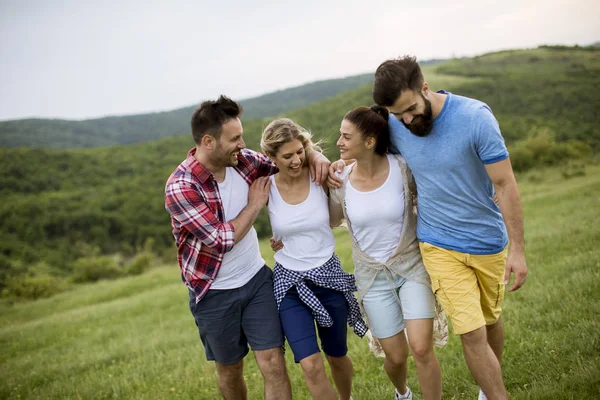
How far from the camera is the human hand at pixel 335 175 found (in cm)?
414

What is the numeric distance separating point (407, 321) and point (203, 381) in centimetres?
329

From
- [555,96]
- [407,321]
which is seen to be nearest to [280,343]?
[407,321]

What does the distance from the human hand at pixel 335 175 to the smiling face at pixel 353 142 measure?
9.5 inches

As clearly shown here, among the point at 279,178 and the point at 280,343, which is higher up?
the point at 279,178

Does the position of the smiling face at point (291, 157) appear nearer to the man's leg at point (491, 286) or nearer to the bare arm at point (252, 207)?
the bare arm at point (252, 207)

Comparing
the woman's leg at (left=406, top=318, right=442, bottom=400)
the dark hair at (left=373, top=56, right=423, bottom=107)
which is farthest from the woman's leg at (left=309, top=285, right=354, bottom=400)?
the dark hair at (left=373, top=56, right=423, bottom=107)

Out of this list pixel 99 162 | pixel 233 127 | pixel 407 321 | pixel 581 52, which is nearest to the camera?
pixel 407 321

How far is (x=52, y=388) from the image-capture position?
6.92 m

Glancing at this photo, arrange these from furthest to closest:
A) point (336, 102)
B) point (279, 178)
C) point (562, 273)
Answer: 1. point (336, 102)
2. point (562, 273)
3. point (279, 178)

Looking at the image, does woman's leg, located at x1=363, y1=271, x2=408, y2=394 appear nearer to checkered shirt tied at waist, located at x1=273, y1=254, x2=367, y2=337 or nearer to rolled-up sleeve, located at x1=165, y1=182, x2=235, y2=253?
checkered shirt tied at waist, located at x1=273, y1=254, x2=367, y2=337

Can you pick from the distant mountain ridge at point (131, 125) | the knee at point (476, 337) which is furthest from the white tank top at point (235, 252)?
the distant mountain ridge at point (131, 125)

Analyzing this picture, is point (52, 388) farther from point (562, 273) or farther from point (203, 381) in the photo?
point (562, 273)

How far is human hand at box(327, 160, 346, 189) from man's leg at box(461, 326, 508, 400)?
159cm

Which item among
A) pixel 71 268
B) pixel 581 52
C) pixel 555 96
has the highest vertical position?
pixel 581 52
